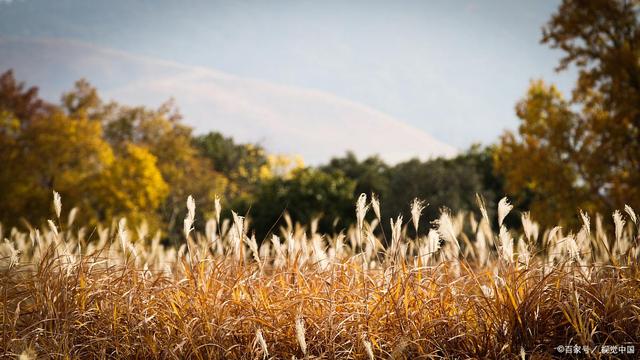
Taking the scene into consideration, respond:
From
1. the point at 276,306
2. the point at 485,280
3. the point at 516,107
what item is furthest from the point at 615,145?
the point at 276,306

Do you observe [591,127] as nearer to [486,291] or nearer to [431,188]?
[431,188]

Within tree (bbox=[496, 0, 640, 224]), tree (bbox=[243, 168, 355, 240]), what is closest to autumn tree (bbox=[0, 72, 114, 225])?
tree (bbox=[243, 168, 355, 240])

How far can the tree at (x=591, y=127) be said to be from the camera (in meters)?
13.7

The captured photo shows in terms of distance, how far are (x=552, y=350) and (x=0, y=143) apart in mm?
22699

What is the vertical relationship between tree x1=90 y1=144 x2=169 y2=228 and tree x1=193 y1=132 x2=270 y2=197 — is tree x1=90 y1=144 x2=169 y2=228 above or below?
below

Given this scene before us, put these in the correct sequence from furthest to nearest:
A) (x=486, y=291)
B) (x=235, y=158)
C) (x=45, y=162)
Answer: (x=235, y=158) → (x=45, y=162) → (x=486, y=291)

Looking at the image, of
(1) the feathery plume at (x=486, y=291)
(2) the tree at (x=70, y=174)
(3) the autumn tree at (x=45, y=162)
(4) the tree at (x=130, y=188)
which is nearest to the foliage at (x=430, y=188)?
(4) the tree at (x=130, y=188)

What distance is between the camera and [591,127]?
1411 centimetres

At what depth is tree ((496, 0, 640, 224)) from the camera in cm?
1374

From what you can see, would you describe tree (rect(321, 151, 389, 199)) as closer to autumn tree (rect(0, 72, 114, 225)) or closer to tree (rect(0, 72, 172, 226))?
tree (rect(0, 72, 172, 226))

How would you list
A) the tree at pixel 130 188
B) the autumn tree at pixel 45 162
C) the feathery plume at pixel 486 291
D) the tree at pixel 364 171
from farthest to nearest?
1. the tree at pixel 364 171
2. the tree at pixel 130 188
3. the autumn tree at pixel 45 162
4. the feathery plume at pixel 486 291

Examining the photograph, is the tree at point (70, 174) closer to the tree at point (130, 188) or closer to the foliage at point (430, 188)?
the tree at point (130, 188)

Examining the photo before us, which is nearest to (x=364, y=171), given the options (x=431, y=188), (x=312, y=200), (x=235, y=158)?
(x=312, y=200)

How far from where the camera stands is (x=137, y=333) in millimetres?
3303
